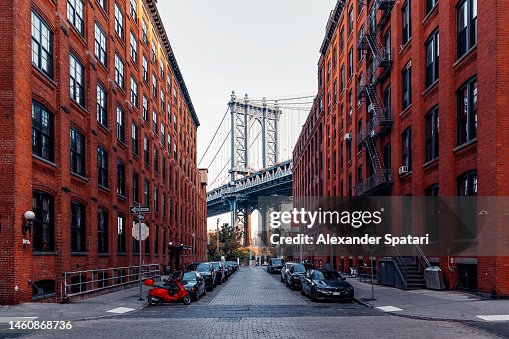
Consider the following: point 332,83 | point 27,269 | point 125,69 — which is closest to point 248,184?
point 332,83

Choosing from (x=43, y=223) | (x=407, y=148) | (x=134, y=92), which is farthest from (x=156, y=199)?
(x=43, y=223)

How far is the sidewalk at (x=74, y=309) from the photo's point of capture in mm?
16953

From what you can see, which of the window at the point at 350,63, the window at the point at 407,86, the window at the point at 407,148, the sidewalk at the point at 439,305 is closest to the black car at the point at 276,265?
the window at the point at 350,63

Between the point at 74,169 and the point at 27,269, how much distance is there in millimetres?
7205

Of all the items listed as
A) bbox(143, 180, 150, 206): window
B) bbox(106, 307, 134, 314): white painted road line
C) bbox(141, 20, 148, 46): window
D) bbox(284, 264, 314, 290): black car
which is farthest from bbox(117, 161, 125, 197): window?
bbox(106, 307, 134, 314): white painted road line

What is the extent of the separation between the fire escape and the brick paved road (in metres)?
16.4

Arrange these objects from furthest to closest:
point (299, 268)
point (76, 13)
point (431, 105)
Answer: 1. point (299, 268)
2. point (431, 105)
3. point (76, 13)

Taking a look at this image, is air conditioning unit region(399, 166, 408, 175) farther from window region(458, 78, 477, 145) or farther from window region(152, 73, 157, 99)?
window region(152, 73, 157, 99)

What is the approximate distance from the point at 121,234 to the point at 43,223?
13.1 metres

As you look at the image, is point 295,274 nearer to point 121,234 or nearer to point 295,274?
point 295,274

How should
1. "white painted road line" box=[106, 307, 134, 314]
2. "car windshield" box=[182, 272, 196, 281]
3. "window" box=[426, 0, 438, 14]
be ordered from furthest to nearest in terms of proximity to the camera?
1. "window" box=[426, 0, 438, 14]
2. "car windshield" box=[182, 272, 196, 281]
3. "white painted road line" box=[106, 307, 134, 314]

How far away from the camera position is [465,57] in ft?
78.3

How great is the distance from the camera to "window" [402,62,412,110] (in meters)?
31.6

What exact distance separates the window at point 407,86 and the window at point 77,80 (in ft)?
55.9
